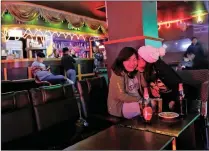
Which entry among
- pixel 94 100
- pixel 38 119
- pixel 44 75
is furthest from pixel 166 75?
pixel 44 75

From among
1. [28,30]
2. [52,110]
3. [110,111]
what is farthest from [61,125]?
[28,30]

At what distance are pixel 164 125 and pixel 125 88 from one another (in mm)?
687

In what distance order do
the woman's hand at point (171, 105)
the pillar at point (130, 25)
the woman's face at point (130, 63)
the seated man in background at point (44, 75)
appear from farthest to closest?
the seated man in background at point (44, 75) < the pillar at point (130, 25) < the woman's face at point (130, 63) < the woman's hand at point (171, 105)

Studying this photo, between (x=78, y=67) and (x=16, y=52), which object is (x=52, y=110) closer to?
(x=78, y=67)

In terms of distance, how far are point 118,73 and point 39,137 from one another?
95 centimetres

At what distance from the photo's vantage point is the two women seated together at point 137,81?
210 cm

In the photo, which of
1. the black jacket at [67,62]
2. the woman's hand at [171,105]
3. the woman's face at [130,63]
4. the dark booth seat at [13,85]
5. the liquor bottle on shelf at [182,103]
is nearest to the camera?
the liquor bottle on shelf at [182,103]

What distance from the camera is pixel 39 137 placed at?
5.87 ft

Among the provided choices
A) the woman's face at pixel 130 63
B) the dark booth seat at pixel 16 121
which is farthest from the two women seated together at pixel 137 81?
the dark booth seat at pixel 16 121

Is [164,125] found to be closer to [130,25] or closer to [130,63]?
[130,63]

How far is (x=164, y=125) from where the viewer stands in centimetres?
156

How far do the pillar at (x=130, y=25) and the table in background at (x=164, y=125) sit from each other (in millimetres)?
1414

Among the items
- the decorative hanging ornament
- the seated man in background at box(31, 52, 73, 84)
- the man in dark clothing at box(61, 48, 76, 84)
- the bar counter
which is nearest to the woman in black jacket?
the seated man in background at box(31, 52, 73, 84)

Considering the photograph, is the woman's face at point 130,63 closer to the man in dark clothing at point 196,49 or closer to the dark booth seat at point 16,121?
the dark booth seat at point 16,121
